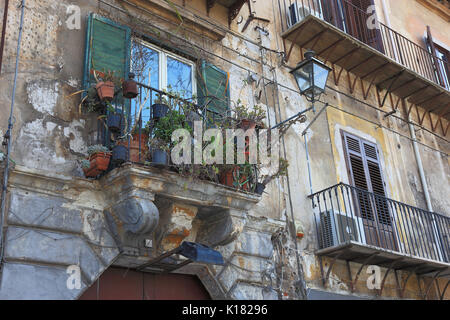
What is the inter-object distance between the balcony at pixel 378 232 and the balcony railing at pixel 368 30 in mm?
3369

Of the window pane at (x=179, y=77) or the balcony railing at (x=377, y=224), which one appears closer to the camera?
the window pane at (x=179, y=77)

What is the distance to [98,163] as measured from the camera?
6078 millimetres

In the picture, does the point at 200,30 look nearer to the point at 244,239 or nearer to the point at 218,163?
the point at 218,163

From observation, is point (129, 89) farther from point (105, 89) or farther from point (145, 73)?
point (145, 73)

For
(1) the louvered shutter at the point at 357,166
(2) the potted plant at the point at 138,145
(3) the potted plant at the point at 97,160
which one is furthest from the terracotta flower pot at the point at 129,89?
(1) the louvered shutter at the point at 357,166

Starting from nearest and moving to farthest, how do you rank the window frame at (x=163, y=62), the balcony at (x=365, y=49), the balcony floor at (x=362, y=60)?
the window frame at (x=163, y=62)
the balcony floor at (x=362, y=60)
the balcony at (x=365, y=49)

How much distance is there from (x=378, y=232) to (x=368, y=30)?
504 cm

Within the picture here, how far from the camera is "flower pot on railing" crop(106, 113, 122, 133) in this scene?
6303 mm

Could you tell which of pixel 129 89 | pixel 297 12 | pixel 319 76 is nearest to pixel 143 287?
pixel 129 89

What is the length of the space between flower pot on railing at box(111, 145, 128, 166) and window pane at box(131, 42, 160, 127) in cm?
100

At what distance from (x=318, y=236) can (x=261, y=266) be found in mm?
1391

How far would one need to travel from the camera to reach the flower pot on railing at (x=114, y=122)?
6.30 m

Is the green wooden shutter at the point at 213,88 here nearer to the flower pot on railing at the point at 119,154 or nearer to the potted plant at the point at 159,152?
the potted plant at the point at 159,152

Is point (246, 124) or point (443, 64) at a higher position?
A: point (443, 64)
